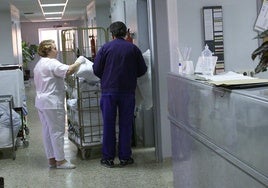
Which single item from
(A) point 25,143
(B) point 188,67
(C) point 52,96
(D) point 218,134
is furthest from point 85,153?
(D) point 218,134

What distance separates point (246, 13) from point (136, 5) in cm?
167

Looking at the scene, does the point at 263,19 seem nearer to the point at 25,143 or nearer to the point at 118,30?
the point at 118,30

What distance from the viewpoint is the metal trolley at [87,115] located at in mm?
Answer: 4859

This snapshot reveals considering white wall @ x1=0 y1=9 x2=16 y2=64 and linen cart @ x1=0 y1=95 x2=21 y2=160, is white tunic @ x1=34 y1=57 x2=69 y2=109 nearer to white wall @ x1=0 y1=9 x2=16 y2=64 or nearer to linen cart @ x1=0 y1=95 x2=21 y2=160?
linen cart @ x1=0 y1=95 x2=21 y2=160

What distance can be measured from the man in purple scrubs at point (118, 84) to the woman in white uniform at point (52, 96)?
0.36m

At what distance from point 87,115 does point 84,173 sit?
833mm

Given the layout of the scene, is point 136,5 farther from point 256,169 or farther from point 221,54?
point 256,169

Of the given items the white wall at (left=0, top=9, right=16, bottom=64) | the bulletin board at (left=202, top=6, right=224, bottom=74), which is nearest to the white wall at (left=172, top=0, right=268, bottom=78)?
the bulletin board at (left=202, top=6, right=224, bottom=74)

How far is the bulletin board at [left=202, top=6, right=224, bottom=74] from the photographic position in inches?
150

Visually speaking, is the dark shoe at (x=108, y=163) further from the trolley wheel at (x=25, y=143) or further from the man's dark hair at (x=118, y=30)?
the trolley wheel at (x=25, y=143)

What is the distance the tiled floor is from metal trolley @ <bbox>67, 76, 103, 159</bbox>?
19 centimetres

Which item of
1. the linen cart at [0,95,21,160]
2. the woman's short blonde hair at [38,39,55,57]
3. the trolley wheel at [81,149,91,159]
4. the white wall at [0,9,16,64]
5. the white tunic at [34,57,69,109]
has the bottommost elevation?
the trolley wheel at [81,149,91,159]

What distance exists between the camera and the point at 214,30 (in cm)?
384

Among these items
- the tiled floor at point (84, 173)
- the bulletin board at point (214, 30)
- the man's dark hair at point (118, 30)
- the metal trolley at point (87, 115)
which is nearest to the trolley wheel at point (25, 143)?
the tiled floor at point (84, 173)
